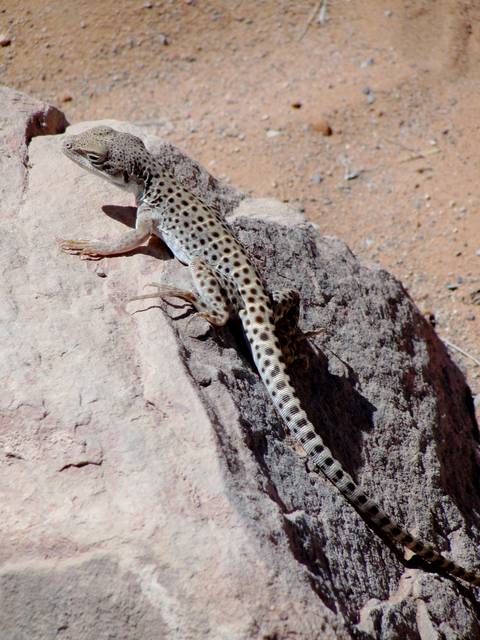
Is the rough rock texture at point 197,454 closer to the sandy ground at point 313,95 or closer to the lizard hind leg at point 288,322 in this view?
the lizard hind leg at point 288,322

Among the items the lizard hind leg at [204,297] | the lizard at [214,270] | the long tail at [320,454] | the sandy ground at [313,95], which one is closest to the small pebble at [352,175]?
the sandy ground at [313,95]

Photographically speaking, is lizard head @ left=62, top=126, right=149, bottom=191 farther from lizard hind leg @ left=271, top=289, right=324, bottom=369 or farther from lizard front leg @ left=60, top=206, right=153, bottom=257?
lizard hind leg @ left=271, top=289, right=324, bottom=369

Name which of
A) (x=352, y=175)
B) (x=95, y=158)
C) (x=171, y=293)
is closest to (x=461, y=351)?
(x=352, y=175)

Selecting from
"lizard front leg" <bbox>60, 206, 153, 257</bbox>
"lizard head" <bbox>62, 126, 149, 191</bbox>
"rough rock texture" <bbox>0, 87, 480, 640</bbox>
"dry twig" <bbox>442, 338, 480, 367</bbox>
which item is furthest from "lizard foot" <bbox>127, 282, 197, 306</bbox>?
"dry twig" <bbox>442, 338, 480, 367</bbox>

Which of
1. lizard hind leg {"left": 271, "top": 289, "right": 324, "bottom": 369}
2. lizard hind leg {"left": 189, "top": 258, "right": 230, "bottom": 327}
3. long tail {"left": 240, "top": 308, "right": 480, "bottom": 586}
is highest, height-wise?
lizard hind leg {"left": 189, "top": 258, "right": 230, "bottom": 327}

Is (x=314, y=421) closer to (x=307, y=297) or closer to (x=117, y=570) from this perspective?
(x=307, y=297)

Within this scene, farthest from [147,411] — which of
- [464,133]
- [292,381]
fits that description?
[464,133]
